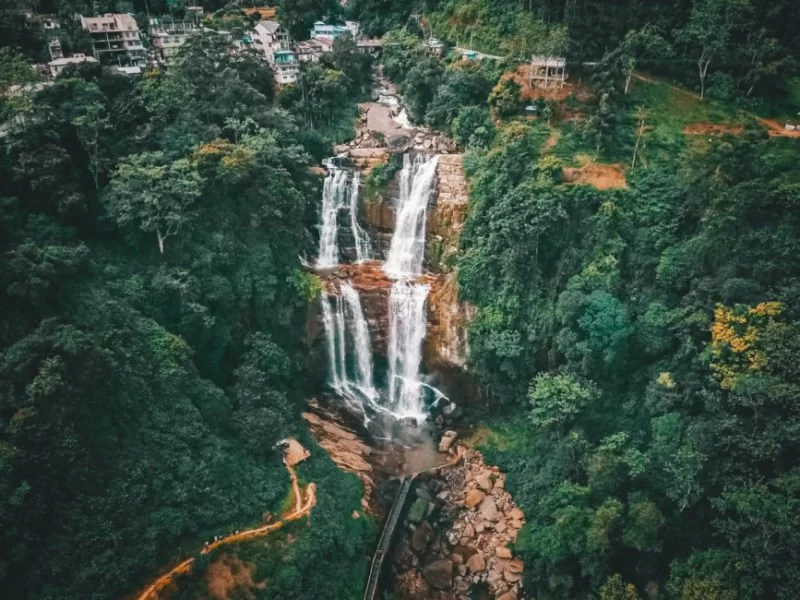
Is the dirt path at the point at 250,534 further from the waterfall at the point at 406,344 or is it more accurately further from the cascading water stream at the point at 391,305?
the waterfall at the point at 406,344

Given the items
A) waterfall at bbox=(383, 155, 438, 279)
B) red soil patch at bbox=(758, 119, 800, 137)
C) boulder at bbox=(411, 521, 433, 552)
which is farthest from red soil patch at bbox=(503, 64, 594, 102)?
boulder at bbox=(411, 521, 433, 552)

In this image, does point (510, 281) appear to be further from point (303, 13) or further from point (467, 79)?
point (303, 13)

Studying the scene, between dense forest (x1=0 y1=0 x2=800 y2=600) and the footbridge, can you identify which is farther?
the footbridge

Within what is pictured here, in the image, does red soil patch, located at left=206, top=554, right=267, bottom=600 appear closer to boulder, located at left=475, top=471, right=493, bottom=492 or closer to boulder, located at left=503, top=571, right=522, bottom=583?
boulder, located at left=503, top=571, right=522, bottom=583

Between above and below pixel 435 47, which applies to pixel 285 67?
below

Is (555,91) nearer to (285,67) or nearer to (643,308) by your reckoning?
(643,308)

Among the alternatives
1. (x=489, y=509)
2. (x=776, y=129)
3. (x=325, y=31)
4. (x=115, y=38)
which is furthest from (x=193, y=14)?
(x=489, y=509)
